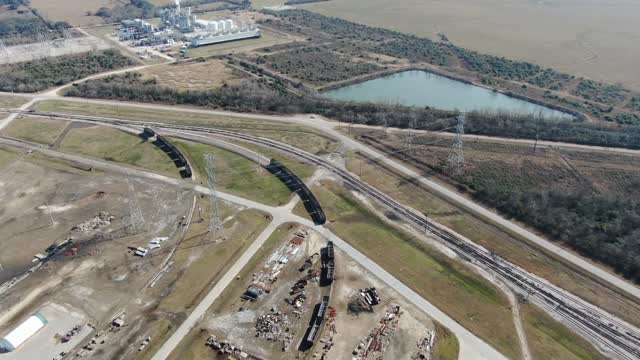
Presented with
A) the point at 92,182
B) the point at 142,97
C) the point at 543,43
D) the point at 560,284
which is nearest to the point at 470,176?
the point at 560,284

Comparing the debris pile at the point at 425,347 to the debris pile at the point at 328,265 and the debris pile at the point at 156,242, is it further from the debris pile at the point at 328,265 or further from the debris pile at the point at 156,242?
→ the debris pile at the point at 156,242

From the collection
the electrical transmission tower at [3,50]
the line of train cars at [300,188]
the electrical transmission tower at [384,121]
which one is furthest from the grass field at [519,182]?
the electrical transmission tower at [3,50]

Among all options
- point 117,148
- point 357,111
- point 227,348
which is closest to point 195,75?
point 117,148

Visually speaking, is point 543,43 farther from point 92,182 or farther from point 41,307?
point 41,307

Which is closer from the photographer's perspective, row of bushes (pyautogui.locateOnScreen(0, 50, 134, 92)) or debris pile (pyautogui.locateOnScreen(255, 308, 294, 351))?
debris pile (pyautogui.locateOnScreen(255, 308, 294, 351))

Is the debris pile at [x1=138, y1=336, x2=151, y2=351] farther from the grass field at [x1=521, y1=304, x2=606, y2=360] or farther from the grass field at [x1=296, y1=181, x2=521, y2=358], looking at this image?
the grass field at [x1=521, y1=304, x2=606, y2=360]

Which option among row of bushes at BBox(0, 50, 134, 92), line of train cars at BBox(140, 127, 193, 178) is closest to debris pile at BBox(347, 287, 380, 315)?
line of train cars at BBox(140, 127, 193, 178)
